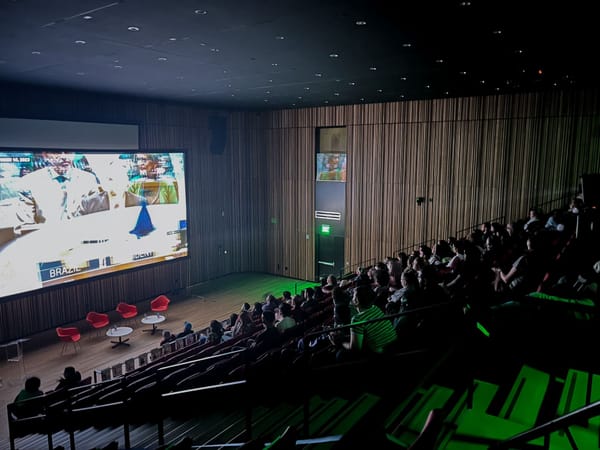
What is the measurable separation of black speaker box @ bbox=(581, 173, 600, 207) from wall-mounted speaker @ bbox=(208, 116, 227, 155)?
35.7ft

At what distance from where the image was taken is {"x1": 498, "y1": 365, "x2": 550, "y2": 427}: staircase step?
320 cm

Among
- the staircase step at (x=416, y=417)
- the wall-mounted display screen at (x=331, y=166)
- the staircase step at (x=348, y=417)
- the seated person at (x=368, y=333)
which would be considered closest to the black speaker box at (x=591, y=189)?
the seated person at (x=368, y=333)

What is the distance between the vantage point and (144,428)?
5.61 meters

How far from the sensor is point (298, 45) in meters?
6.61

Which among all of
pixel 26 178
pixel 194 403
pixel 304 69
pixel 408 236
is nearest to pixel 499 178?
pixel 408 236

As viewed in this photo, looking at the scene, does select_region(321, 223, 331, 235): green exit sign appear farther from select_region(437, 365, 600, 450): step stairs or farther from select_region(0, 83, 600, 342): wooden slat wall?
select_region(437, 365, 600, 450): step stairs

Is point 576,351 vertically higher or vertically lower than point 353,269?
higher

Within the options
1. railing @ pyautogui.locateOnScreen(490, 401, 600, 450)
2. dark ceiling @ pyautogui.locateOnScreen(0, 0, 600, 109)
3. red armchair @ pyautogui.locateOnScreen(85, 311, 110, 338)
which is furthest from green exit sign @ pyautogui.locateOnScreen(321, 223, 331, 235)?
railing @ pyautogui.locateOnScreen(490, 401, 600, 450)

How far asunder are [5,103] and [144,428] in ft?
27.8

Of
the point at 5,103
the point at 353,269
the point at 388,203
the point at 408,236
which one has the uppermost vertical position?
the point at 5,103

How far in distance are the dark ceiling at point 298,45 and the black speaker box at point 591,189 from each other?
200 centimetres

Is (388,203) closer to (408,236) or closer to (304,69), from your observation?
(408,236)

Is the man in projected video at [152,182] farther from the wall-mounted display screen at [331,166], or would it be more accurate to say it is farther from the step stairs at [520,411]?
the step stairs at [520,411]

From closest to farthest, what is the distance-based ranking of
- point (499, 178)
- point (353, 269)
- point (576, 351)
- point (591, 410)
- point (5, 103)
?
1. point (591, 410)
2. point (576, 351)
3. point (5, 103)
4. point (499, 178)
5. point (353, 269)
